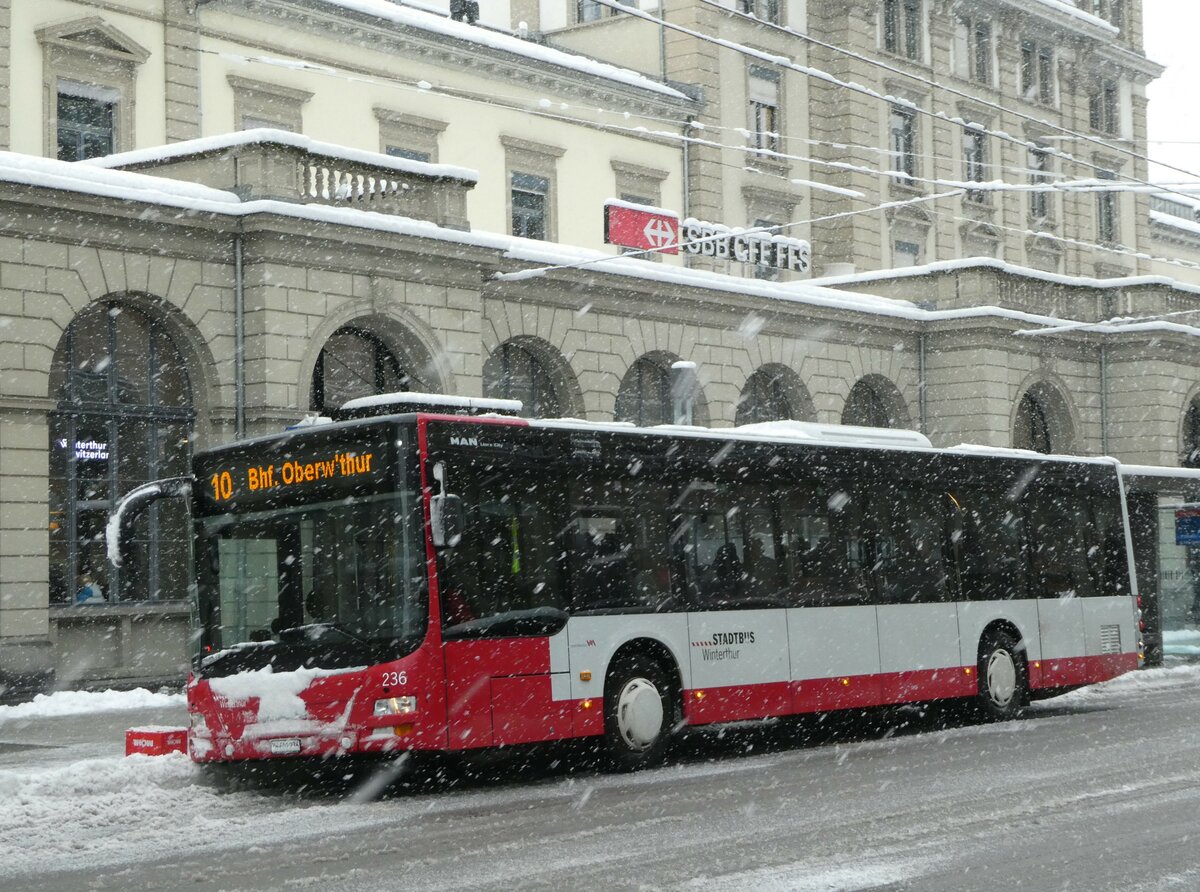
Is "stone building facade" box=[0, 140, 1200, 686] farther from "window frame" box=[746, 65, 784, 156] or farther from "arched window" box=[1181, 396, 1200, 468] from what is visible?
"arched window" box=[1181, 396, 1200, 468]

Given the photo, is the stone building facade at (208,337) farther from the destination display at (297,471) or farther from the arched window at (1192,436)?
the arched window at (1192,436)

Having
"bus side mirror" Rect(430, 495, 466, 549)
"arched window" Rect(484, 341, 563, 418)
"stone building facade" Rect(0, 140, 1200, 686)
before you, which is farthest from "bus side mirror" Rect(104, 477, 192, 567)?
"arched window" Rect(484, 341, 563, 418)

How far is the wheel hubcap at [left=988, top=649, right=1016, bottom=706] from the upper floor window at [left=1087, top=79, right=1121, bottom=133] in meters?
40.3

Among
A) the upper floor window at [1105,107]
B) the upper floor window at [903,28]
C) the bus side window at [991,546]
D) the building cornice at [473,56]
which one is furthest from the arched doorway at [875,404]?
the upper floor window at [1105,107]

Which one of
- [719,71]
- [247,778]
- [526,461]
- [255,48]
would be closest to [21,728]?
[247,778]

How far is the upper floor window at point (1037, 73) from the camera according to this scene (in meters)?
54.6

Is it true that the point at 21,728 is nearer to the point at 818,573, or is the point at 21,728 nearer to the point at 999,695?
the point at 818,573

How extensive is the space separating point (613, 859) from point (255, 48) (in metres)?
24.9

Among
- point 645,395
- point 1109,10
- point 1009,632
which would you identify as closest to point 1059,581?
point 1009,632

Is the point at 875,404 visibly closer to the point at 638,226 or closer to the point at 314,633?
the point at 638,226

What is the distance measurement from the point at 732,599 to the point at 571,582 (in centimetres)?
214

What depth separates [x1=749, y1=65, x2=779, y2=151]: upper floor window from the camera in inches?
1763

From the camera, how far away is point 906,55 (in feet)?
163

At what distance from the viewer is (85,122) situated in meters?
30.0
